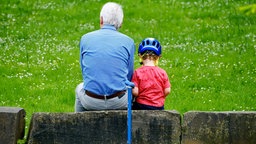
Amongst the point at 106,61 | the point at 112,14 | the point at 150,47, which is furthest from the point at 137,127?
the point at 112,14

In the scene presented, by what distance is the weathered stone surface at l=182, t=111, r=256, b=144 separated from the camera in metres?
7.36

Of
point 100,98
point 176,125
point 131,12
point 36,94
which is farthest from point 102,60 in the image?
point 131,12

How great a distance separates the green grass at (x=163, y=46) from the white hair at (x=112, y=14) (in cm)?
258

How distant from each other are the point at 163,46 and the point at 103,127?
321 inches

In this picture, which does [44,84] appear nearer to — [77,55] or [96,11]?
[77,55]

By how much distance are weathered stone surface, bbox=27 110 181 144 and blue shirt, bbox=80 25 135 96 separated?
35 centimetres

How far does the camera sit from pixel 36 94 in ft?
37.9

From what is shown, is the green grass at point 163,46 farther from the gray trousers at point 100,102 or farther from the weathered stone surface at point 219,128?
the weathered stone surface at point 219,128

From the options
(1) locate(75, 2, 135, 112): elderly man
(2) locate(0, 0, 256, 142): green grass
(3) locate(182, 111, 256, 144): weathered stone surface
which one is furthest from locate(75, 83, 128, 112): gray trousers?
(2) locate(0, 0, 256, 142): green grass

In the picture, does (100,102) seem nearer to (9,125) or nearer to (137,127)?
(137,127)

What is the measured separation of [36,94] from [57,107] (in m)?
1.08

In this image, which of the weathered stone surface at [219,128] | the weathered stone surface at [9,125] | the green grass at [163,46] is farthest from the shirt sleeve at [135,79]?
the green grass at [163,46]

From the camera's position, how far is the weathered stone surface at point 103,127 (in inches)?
286

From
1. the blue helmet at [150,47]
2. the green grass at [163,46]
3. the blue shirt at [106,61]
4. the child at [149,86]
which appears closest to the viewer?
the blue shirt at [106,61]
